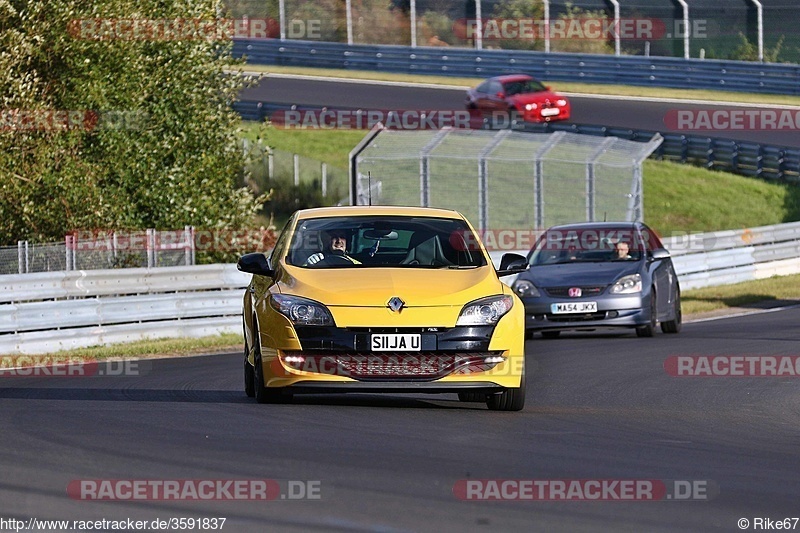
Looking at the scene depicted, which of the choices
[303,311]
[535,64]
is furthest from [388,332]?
[535,64]

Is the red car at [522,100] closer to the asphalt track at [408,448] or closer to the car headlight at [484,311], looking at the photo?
the asphalt track at [408,448]

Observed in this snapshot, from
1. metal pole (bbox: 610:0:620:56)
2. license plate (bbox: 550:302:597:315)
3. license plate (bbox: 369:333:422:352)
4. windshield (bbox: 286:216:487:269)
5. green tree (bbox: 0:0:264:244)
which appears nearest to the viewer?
license plate (bbox: 369:333:422:352)

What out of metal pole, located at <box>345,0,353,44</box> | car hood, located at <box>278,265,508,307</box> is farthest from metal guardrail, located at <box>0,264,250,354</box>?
metal pole, located at <box>345,0,353,44</box>

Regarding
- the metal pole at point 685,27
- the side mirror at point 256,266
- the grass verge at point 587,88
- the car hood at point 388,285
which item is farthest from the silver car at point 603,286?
the grass verge at point 587,88

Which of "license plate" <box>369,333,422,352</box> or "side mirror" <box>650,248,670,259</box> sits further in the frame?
"side mirror" <box>650,248,670,259</box>

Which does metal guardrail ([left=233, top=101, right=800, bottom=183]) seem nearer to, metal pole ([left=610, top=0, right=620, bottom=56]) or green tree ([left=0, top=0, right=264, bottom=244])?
metal pole ([left=610, top=0, right=620, bottom=56])

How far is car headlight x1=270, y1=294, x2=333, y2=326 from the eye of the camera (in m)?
10.5

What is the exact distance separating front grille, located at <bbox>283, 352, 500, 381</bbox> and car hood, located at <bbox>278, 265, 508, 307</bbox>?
352 mm

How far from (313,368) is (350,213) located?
1817 mm

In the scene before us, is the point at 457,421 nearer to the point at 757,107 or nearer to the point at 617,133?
the point at 617,133

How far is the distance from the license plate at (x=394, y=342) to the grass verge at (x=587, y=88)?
34412 mm

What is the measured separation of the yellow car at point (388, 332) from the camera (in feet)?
34.3

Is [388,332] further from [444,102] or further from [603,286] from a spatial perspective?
[444,102]

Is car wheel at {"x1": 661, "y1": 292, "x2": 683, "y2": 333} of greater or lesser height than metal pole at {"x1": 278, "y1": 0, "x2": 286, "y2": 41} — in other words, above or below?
below
